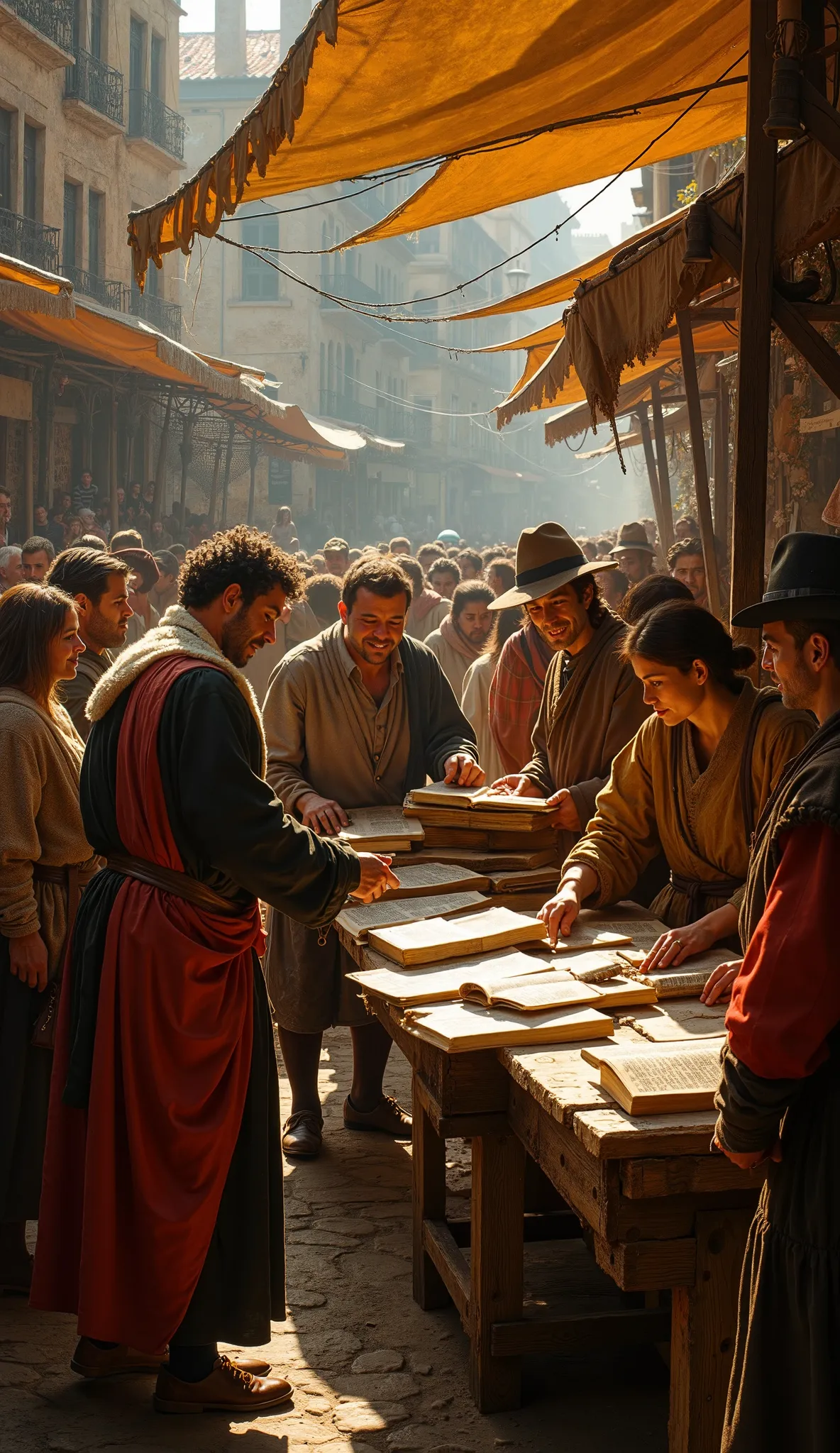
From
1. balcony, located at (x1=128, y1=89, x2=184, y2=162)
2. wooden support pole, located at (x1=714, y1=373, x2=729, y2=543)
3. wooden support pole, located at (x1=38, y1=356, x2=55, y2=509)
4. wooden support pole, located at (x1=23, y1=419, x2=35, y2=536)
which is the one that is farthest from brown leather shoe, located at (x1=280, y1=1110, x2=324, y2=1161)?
balcony, located at (x1=128, y1=89, x2=184, y2=162)

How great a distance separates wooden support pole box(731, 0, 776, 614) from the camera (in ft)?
13.5

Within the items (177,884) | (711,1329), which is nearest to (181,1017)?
(177,884)

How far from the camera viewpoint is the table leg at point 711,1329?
2518 mm

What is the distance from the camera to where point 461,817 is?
4.43 metres

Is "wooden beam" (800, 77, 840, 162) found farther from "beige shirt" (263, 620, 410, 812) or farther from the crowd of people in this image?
"beige shirt" (263, 620, 410, 812)

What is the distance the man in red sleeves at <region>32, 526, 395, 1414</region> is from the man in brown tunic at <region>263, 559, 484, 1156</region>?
1.50m

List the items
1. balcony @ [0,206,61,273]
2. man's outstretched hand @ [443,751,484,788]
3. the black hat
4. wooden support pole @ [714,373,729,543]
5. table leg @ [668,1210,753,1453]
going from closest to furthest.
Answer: the black hat
table leg @ [668,1210,753,1453]
man's outstretched hand @ [443,751,484,788]
wooden support pole @ [714,373,729,543]
balcony @ [0,206,61,273]

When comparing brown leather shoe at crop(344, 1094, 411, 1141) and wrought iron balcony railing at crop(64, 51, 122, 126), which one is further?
wrought iron balcony railing at crop(64, 51, 122, 126)

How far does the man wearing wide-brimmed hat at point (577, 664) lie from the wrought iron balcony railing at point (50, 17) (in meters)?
17.4

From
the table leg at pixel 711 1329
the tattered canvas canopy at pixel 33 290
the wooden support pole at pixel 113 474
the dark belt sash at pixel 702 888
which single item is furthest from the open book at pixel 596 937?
the wooden support pole at pixel 113 474

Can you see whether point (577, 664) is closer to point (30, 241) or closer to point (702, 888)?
point (702, 888)

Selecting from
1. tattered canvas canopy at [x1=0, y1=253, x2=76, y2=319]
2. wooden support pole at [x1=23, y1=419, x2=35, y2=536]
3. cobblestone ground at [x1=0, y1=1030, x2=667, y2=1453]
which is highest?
tattered canvas canopy at [x1=0, y1=253, x2=76, y2=319]

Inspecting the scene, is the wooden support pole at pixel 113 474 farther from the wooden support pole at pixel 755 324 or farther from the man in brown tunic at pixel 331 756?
the wooden support pole at pixel 755 324

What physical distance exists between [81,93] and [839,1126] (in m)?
22.8
